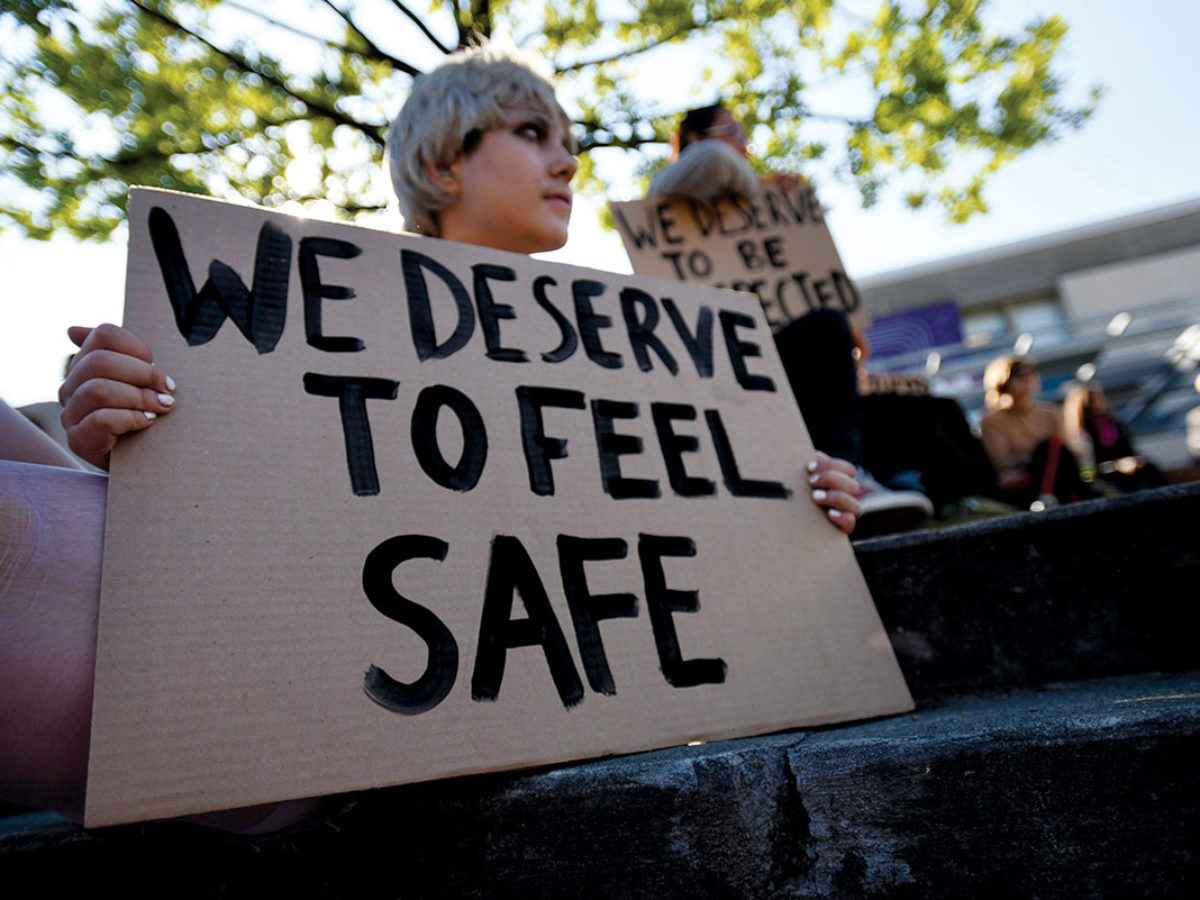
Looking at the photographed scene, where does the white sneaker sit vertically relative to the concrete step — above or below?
above

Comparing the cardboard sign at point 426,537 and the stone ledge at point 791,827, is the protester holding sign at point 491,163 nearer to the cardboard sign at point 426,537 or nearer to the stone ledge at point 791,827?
the cardboard sign at point 426,537

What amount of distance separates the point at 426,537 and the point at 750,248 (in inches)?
75.8

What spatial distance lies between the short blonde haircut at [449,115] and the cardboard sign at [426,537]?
1.81ft

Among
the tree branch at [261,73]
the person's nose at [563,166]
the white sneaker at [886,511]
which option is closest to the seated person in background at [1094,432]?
the white sneaker at [886,511]

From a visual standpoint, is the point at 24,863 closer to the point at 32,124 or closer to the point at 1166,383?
the point at 32,124

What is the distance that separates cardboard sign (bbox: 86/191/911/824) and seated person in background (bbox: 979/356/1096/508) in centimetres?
281

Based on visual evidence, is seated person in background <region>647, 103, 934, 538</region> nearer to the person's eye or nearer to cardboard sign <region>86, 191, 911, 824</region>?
cardboard sign <region>86, 191, 911, 824</region>

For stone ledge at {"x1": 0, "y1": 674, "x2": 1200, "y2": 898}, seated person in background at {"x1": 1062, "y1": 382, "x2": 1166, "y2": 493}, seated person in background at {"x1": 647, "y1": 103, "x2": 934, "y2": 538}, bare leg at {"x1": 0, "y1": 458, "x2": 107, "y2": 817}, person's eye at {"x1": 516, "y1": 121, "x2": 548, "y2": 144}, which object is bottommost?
stone ledge at {"x1": 0, "y1": 674, "x2": 1200, "y2": 898}

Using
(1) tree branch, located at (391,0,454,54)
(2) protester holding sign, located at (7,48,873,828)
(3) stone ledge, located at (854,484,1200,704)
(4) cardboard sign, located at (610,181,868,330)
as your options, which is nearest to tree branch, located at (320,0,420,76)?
(1) tree branch, located at (391,0,454,54)

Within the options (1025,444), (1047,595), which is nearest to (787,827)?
(1047,595)

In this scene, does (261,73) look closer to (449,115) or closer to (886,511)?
(449,115)

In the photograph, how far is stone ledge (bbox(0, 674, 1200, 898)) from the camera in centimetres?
71

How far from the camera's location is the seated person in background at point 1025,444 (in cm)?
368

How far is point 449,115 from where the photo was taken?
5.34 feet
